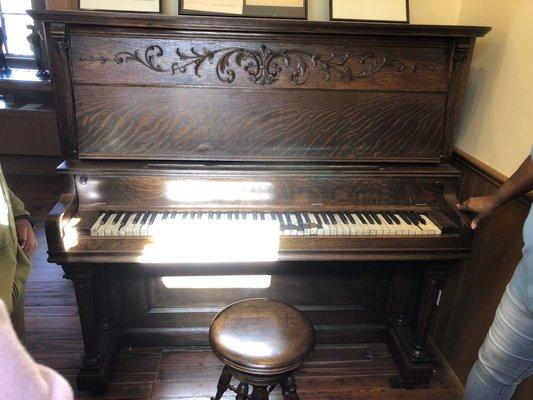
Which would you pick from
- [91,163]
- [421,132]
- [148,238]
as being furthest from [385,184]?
[91,163]

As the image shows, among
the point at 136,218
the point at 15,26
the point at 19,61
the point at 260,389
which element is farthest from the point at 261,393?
the point at 15,26

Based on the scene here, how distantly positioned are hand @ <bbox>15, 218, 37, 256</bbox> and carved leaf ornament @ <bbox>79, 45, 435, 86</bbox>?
66cm

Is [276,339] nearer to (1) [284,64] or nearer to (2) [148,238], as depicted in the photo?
(2) [148,238]

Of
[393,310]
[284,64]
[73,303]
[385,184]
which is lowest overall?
[73,303]

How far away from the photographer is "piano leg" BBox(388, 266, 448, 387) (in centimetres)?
175

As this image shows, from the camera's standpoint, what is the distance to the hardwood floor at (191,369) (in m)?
1.86

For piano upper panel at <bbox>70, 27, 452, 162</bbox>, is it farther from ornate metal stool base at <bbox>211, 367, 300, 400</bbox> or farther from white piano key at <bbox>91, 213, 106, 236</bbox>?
ornate metal stool base at <bbox>211, 367, 300, 400</bbox>

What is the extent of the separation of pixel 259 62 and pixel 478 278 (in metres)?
1.37

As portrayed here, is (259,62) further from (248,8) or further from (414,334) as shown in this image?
(414,334)

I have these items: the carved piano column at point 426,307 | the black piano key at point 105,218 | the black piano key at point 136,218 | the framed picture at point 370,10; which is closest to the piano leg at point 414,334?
the carved piano column at point 426,307

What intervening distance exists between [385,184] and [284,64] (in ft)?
2.18

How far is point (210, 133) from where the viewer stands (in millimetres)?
1677

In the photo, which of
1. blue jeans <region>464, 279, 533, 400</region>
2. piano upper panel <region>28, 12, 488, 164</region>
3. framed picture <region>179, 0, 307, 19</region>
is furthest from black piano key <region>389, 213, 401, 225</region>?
framed picture <region>179, 0, 307, 19</region>

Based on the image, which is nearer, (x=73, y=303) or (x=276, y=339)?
(x=276, y=339)
